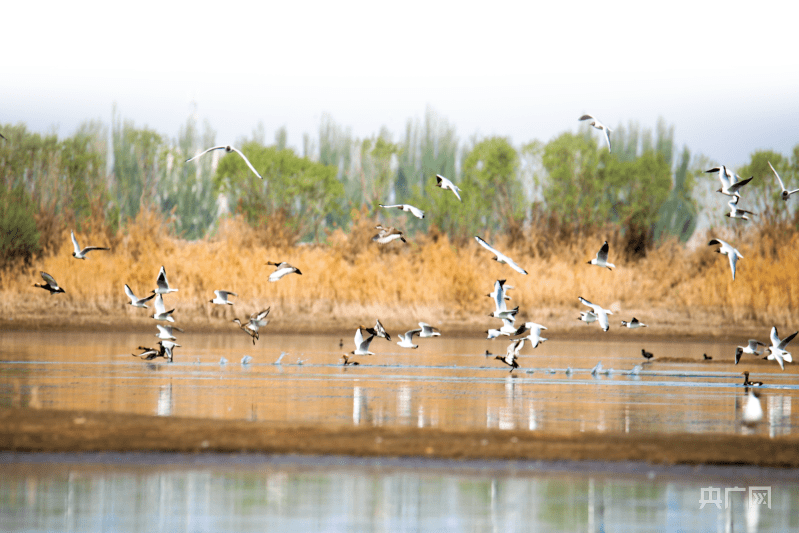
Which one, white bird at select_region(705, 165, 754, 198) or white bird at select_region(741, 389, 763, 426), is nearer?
white bird at select_region(741, 389, 763, 426)

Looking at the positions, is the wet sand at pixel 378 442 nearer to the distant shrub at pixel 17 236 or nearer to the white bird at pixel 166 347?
the white bird at pixel 166 347

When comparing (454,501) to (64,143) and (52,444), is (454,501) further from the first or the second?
(64,143)

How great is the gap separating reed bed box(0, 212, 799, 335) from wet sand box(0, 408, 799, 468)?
2457 cm

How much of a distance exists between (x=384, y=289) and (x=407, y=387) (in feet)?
68.0

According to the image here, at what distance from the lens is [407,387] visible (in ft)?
63.7

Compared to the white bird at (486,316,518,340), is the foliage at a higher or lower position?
higher

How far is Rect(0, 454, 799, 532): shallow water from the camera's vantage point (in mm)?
8750

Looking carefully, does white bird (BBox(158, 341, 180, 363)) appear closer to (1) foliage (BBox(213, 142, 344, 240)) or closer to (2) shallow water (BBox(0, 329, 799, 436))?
(2) shallow water (BBox(0, 329, 799, 436))

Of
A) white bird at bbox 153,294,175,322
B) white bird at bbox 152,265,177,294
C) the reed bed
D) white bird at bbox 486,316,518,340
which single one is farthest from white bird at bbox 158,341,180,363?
the reed bed

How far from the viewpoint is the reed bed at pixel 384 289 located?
38.4 m

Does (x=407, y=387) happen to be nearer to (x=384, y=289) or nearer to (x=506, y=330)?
(x=506, y=330)

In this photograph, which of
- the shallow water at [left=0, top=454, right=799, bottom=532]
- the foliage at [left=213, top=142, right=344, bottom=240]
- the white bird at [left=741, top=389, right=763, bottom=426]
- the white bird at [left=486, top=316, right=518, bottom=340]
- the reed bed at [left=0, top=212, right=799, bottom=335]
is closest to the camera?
the shallow water at [left=0, top=454, right=799, bottom=532]

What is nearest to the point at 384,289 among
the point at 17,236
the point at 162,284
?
the point at 17,236

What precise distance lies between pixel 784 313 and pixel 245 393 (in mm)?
25539
